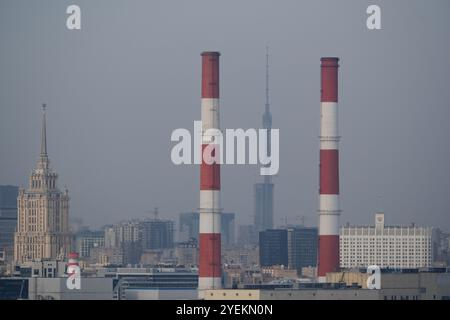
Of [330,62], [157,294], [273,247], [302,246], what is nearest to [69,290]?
[157,294]

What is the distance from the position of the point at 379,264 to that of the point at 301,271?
3.81m

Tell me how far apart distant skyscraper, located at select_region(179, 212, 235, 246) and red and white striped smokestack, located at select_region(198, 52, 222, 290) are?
22115mm

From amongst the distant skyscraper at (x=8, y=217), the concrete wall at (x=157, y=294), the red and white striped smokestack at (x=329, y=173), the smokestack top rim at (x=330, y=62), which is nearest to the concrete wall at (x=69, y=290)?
the concrete wall at (x=157, y=294)

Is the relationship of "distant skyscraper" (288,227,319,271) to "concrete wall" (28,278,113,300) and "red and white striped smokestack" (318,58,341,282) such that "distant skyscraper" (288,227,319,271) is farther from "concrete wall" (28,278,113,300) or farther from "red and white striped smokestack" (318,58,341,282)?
"red and white striped smokestack" (318,58,341,282)

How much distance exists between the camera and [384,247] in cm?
8625

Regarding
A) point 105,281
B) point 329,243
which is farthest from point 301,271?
point 329,243

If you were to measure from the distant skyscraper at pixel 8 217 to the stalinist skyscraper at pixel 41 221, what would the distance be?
10.6 ft

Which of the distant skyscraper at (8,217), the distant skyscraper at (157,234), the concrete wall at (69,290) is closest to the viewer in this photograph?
the concrete wall at (69,290)

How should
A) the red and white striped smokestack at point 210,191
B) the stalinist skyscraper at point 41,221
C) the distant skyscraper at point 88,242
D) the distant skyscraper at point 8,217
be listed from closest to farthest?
the red and white striped smokestack at point 210,191 → the stalinist skyscraper at point 41,221 → the distant skyscraper at point 8,217 → the distant skyscraper at point 88,242

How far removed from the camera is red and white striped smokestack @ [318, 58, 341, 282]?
55844 mm

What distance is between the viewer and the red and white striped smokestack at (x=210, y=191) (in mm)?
54406

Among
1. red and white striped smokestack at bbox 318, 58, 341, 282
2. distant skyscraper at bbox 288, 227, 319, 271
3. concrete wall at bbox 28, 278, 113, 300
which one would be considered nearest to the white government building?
distant skyscraper at bbox 288, 227, 319, 271

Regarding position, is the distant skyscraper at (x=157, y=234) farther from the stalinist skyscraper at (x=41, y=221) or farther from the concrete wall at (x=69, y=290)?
the concrete wall at (x=69, y=290)
